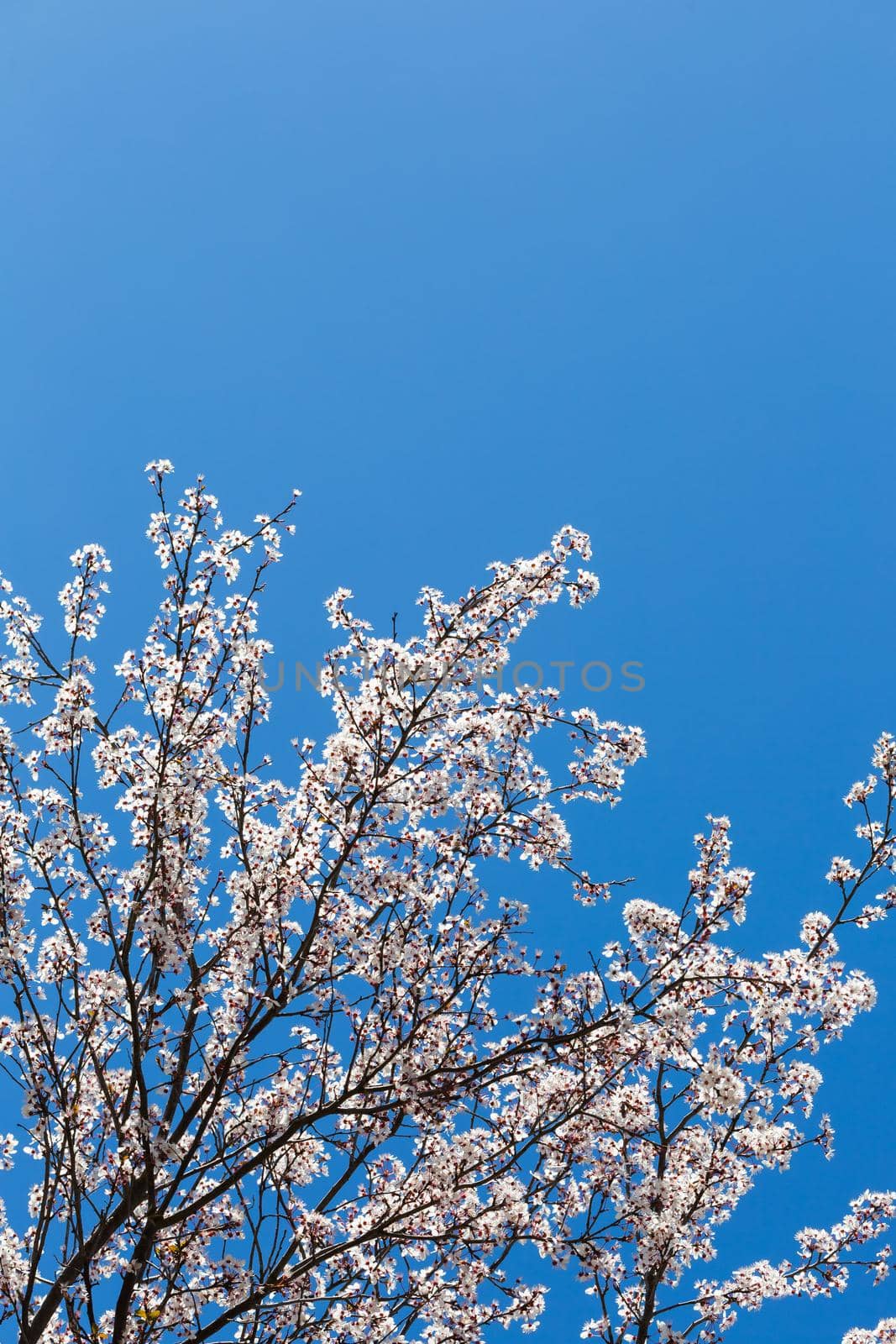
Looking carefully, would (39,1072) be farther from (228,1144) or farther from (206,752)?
(206,752)

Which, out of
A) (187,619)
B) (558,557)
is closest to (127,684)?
(187,619)

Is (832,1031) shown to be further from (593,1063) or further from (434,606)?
(434,606)

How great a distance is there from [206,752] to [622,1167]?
4.65m

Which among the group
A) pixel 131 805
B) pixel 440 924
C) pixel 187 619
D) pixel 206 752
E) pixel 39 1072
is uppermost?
pixel 187 619

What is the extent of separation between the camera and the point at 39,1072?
6434mm

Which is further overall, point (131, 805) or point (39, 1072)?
point (131, 805)

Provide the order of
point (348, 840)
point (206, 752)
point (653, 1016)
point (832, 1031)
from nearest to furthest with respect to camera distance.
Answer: point (653, 1016) → point (348, 840) → point (832, 1031) → point (206, 752)

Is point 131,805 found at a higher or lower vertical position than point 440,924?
higher

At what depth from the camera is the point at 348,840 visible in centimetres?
684

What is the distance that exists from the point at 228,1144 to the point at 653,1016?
3188 mm

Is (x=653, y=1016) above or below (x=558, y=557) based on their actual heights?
below

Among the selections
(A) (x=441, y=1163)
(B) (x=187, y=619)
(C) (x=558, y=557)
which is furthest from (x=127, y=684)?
(A) (x=441, y=1163)

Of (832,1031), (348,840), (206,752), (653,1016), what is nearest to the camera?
(653,1016)

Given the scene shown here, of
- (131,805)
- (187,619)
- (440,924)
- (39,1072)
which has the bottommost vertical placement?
(39,1072)
